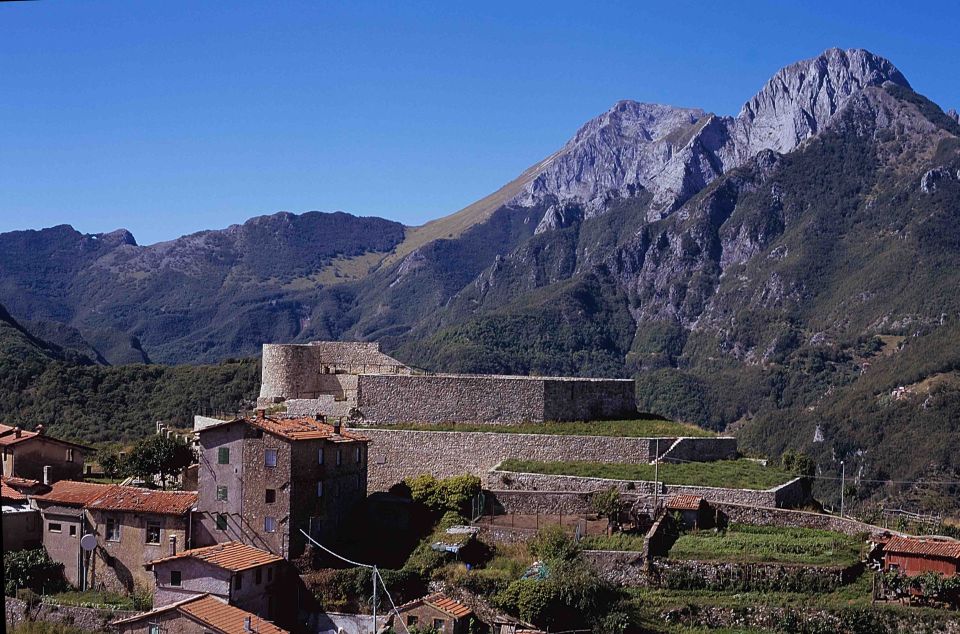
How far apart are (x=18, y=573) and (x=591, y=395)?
21.1 meters

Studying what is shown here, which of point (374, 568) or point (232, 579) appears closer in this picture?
point (374, 568)

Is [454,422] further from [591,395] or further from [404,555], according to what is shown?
[404,555]

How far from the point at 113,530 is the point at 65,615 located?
317 centimetres

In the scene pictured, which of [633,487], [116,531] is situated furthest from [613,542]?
[116,531]

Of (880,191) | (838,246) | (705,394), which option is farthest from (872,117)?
(705,394)

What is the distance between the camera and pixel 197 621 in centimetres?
2984

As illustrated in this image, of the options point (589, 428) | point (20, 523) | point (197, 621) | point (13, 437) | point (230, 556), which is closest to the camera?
point (197, 621)

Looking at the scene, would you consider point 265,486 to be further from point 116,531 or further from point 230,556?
point 116,531

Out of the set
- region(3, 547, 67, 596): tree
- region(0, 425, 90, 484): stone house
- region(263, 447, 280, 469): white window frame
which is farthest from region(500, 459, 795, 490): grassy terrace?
region(0, 425, 90, 484): stone house

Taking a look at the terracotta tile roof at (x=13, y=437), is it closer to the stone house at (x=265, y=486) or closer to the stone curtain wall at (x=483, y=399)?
the stone house at (x=265, y=486)

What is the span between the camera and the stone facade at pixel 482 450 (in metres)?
39.9

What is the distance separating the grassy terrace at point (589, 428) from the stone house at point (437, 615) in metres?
11.1

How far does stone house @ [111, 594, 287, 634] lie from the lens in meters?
29.6

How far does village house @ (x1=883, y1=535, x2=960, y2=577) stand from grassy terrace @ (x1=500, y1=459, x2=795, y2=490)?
5.99 m
